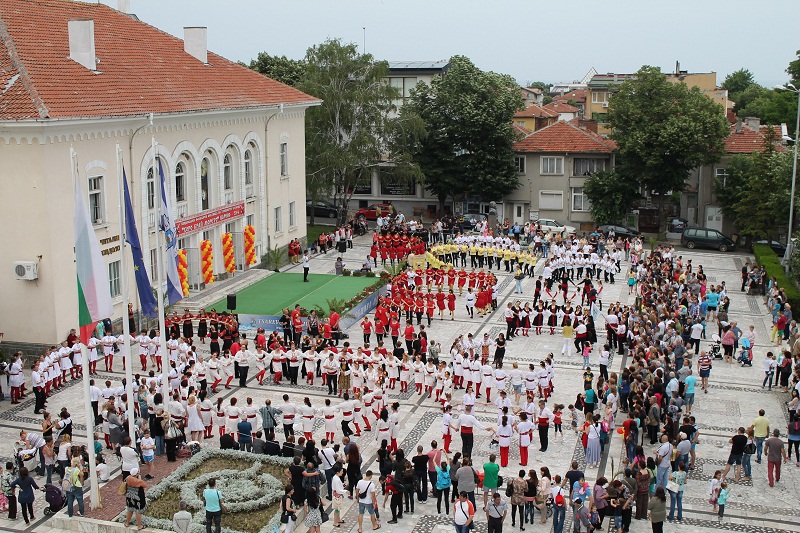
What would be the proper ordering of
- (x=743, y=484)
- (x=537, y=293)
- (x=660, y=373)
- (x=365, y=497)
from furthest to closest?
(x=537, y=293), (x=660, y=373), (x=743, y=484), (x=365, y=497)

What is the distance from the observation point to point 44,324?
97.6 ft

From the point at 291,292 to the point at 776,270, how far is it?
22.7 meters

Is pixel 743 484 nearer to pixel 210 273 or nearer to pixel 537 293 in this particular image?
pixel 537 293

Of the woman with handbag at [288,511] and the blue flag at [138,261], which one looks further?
the blue flag at [138,261]

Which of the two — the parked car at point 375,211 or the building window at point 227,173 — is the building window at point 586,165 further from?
the building window at point 227,173

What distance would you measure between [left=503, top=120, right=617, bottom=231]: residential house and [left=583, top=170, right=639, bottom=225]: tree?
1817 mm

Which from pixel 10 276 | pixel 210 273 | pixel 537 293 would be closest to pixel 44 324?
pixel 10 276

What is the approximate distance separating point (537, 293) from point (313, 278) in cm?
1134

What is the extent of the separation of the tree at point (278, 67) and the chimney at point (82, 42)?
31008mm

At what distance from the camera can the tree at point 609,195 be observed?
5469cm

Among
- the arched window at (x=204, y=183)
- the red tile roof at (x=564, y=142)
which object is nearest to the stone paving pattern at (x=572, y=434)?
the arched window at (x=204, y=183)

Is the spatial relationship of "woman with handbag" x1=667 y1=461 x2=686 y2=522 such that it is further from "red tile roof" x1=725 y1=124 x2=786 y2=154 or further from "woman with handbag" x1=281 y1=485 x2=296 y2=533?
"red tile roof" x1=725 y1=124 x2=786 y2=154

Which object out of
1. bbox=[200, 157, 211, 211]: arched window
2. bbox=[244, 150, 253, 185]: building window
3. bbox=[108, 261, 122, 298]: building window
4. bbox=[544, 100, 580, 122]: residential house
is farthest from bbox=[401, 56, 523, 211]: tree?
bbox=[108, 261, 122, 298]: building window

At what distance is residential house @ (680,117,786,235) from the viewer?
56125mm
